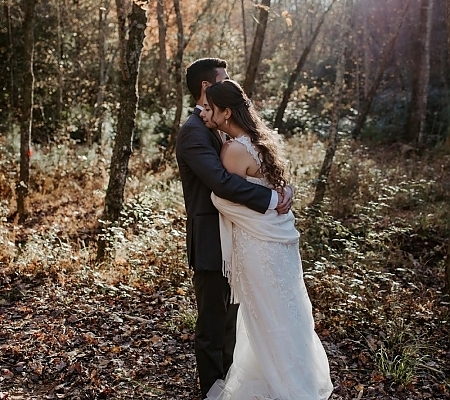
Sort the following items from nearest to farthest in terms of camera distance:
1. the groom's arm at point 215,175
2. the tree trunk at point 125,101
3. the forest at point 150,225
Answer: the groom's arm at point 215,175
the forest at point 150,225
the tree trunk at point 125,101

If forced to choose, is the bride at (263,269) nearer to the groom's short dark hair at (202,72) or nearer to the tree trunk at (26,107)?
the groom's short dark hair at (202,72)

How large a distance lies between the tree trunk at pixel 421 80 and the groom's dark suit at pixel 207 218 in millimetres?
11820

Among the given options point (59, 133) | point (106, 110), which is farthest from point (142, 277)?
point (106, 110)

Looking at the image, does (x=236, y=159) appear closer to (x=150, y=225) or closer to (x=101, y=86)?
(x=150, y=225)

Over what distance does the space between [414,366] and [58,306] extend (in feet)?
10.8

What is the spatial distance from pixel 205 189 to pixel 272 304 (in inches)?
33.3

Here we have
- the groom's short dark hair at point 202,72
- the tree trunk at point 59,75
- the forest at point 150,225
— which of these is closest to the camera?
the groom's short dark hair at point 202,72

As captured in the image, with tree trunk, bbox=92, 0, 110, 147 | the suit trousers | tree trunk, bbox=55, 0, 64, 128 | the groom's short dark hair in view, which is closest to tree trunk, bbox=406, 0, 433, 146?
tree trunk, bbox=92, 0, 110, 147

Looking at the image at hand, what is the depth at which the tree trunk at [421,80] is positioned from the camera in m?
14.0

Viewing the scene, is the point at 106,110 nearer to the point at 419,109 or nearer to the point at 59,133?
the point at 59,133

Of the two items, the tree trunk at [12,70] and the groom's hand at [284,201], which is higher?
the tree trunk at [12,70]

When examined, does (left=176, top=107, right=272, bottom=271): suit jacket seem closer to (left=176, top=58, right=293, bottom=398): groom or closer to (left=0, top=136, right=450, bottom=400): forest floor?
(left=176, top=58, right=293, bottom=398): groom

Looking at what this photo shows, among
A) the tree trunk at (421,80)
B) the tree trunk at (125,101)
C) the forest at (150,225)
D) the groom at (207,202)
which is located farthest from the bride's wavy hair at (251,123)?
the tree trunk at (421,80)

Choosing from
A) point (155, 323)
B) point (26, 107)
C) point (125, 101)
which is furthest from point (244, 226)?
point (26, 107)
